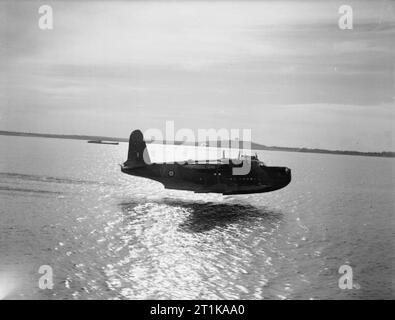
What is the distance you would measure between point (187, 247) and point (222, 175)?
23.7 metres

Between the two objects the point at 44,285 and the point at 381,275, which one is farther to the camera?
the point at 381,275

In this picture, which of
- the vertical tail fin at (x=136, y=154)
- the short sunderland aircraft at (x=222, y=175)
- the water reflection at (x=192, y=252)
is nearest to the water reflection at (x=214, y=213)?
the water reflection at (x=192, y=252)

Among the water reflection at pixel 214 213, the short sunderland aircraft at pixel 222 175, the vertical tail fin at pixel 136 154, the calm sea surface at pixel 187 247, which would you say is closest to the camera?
the calm sea surface at pixel 187 247

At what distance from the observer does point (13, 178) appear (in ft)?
242

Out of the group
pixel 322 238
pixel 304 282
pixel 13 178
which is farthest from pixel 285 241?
pixel 13 178

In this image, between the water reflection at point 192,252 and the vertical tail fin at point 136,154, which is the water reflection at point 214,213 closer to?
the water reflection at point 192,252

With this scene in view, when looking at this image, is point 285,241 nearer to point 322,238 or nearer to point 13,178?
point 322,238

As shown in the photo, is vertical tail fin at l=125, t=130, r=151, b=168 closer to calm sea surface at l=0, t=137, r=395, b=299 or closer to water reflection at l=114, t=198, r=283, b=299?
calm sea surface at l=0, t=137, r=395, b=299

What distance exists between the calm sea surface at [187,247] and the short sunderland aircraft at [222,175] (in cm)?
309

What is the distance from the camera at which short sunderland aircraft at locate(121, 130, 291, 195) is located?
56.6m

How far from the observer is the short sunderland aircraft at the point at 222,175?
56.6 meters

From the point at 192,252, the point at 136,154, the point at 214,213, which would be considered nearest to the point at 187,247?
the point at 192,252

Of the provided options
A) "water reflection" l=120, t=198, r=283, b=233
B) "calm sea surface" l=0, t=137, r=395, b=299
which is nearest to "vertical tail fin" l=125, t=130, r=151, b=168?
"calm sea surface" l=0, t=137, r=395, b=299
